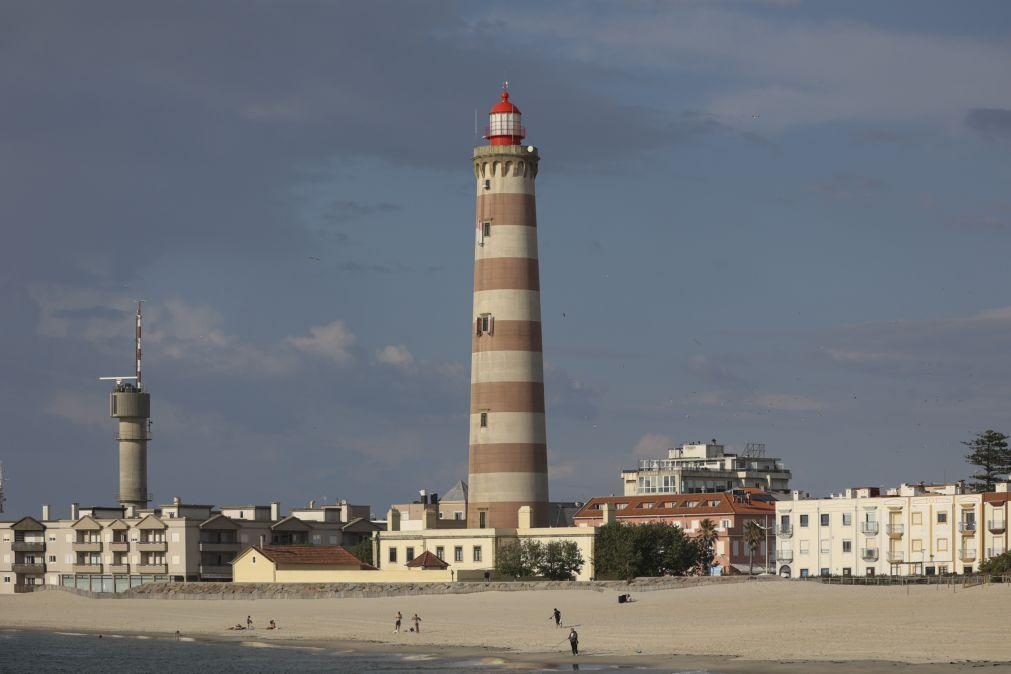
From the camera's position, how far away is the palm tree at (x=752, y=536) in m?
135

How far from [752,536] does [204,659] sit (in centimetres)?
5959

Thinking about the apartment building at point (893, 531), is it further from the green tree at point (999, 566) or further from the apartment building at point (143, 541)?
the apartment building at point (143, 541)

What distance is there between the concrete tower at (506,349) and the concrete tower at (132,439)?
166 ft

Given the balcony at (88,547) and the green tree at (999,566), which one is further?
the balcony at (88,547)

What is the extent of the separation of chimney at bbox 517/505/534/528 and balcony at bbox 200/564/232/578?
34830 millimetres

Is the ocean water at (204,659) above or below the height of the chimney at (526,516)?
below

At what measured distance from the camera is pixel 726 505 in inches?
5630

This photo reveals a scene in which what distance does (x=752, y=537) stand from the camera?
13538 centimetres

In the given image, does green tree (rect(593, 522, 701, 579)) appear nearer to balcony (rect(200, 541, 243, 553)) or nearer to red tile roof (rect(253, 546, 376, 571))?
red tile roof (rect(253, 546, 376, 571))

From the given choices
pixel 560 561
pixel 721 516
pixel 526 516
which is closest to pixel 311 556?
pixel 526 516

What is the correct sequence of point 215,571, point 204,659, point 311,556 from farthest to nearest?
point 215,571 < point 311,556 < point 204,659

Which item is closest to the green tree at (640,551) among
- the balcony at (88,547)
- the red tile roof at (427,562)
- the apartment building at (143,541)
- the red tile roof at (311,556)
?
the red tile roof at (427,562)

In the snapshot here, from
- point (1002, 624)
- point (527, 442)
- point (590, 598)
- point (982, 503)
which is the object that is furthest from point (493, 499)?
point (1002, 624)

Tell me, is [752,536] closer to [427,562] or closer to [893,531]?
[893,531]
